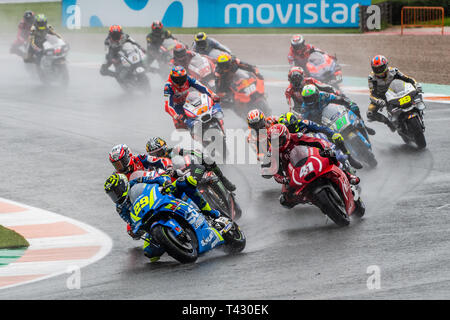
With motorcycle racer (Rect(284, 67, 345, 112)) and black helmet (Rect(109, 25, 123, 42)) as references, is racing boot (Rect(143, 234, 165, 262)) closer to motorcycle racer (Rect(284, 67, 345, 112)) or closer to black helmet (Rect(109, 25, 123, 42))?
motorcycle racer (Rect(284, 67, 345, 112))

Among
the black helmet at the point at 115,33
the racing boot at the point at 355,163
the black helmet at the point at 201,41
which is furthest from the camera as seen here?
the black helmet at the point at 115,33

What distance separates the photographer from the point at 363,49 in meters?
31.2

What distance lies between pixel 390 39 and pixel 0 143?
18.5 meters

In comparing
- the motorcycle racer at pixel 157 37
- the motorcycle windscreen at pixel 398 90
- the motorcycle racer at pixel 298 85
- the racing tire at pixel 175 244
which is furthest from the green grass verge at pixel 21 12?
the racing tire at pixel 175 244

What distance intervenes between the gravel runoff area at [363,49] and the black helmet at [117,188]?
52.8 feet

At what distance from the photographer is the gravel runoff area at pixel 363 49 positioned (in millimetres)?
27234

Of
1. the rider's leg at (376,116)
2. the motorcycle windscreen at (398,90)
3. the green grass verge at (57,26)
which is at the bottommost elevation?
the rider's leg at (376,116)

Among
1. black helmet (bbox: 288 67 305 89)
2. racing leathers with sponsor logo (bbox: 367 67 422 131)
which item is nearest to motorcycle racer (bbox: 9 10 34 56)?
black helmet (bbox: 288 67 305 89)

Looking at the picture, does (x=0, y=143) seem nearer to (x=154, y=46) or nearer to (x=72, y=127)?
(x=72, y=127)

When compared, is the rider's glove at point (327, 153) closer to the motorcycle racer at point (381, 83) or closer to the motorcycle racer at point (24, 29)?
the motorcycle racer at point (381, 83)

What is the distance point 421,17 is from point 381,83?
21.1 meters

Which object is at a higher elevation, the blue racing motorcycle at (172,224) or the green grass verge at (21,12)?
the green grass verge at (21,12)

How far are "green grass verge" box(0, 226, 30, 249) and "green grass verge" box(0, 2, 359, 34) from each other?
24.6m

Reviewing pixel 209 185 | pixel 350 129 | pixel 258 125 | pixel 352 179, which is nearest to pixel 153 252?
pixel 209 185
